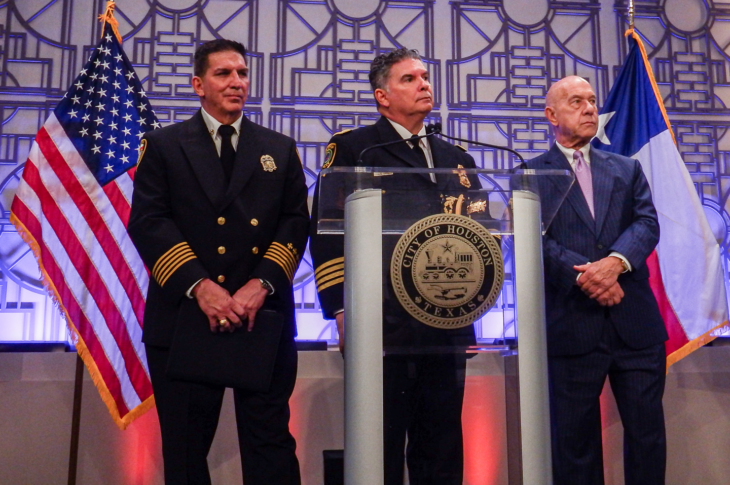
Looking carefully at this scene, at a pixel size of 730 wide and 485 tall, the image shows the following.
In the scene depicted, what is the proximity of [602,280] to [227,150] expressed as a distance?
1.26m

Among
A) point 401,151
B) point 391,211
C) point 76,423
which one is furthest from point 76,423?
point 391,211

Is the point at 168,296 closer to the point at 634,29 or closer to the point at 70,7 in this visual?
the point at 70,7

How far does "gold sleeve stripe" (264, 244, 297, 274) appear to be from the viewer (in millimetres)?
2109

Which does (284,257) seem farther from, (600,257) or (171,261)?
(600,257)

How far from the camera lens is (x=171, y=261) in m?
2.02

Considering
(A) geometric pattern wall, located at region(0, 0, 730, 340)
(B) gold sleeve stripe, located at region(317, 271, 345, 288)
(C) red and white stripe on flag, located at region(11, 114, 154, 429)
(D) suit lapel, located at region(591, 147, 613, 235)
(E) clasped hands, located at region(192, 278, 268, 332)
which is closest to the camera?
(E) clasped hands, located at region(192, 278, 268, 332)

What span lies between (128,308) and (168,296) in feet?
3.00

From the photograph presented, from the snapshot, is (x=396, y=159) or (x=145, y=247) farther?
(x=396, y=159)

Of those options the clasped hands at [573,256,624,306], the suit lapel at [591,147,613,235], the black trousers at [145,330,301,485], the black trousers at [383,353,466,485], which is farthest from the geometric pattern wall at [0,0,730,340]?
the black trousers at [383,353,466,485]

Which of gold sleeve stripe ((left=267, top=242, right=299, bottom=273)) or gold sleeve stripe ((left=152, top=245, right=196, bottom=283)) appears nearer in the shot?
gold sleeve stripe ((left=152, top=245, right=196, bottom=283))

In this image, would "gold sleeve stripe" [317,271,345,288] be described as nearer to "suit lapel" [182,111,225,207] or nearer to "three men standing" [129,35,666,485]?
"three men standing" [129,35,666,485]

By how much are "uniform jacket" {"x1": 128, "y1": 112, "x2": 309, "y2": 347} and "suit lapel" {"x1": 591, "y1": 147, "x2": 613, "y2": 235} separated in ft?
3.29

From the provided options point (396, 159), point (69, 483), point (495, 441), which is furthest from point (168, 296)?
point (69, 483)

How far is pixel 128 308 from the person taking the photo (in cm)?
286
